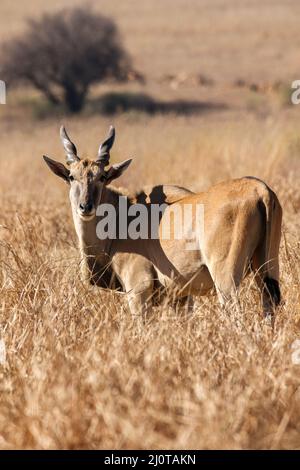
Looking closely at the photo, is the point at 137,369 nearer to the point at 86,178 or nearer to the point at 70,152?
the point at 86,178

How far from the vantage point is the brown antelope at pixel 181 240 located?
6219 mm

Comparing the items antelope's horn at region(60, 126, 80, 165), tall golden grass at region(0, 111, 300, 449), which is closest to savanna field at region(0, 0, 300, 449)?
tall golden grass at region(0, 111, 300, 449)

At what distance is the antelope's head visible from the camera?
6.73 meters

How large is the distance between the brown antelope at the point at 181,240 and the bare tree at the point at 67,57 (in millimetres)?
24864

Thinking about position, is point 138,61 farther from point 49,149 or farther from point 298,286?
point 298,286

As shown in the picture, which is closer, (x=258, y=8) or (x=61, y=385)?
(x=61, y=385)

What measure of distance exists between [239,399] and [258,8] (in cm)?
5538

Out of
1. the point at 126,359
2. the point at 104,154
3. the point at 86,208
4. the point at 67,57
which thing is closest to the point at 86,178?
the point at 86,208

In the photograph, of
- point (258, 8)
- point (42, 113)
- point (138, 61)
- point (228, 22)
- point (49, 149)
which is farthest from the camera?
point (258, 8)

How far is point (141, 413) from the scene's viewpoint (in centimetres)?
470

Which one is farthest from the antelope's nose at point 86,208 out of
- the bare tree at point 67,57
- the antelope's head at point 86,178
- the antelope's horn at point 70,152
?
the bare tree at point 67,57

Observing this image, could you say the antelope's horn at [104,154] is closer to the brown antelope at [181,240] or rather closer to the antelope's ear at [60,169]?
→ the brown antelope at [181,240]
